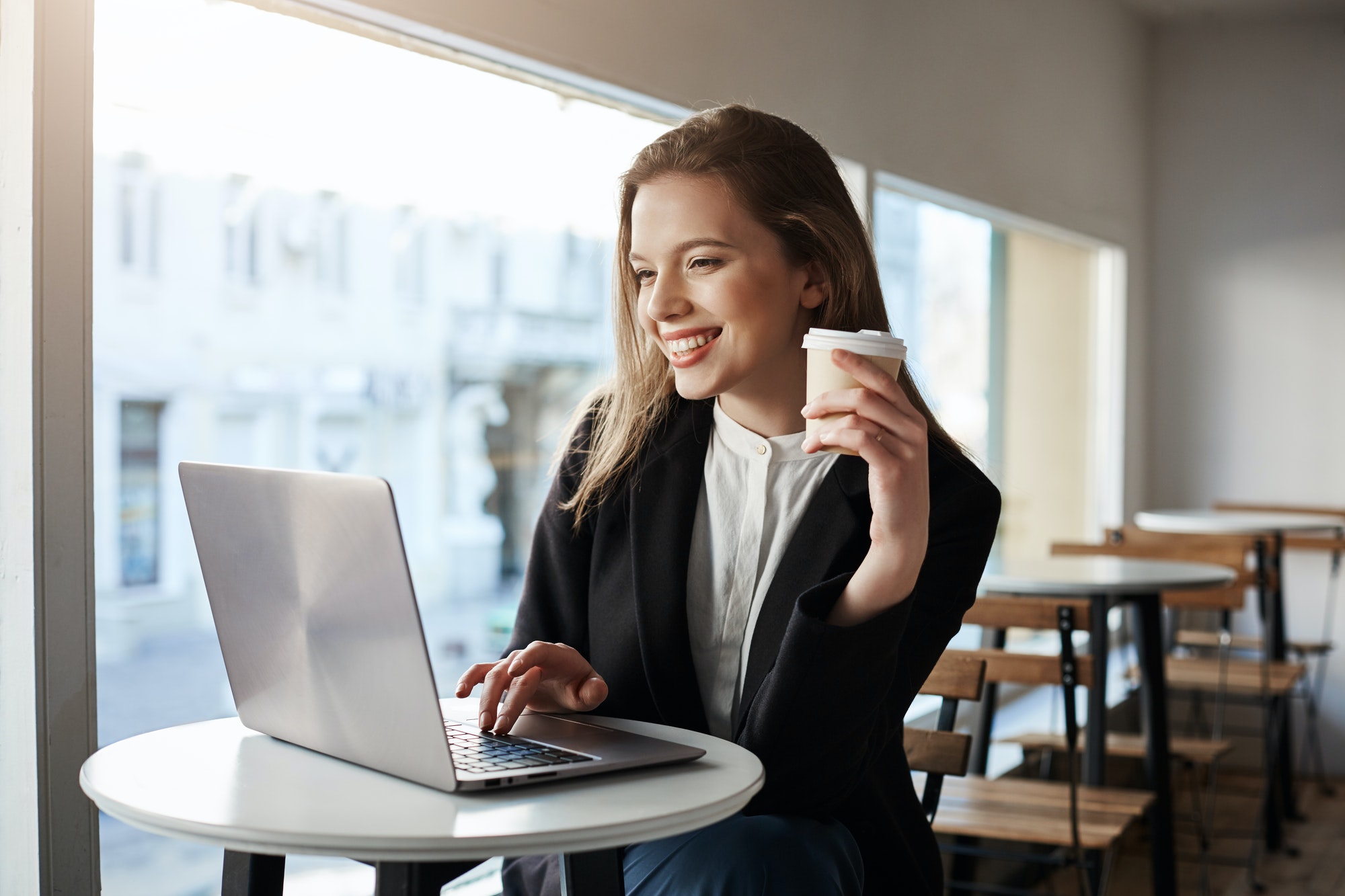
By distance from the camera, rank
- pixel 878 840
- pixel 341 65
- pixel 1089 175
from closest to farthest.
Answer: pixel 878 840, pixel 341 65, pixel 1089 175

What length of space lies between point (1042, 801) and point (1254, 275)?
3.58 metres

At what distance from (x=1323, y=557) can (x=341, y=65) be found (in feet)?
14.6

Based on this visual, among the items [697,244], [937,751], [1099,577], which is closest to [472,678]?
[697,244]

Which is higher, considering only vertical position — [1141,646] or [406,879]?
[406,879]

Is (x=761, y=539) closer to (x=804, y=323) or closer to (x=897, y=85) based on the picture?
(x=804, y=323)

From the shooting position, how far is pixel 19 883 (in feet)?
4.94

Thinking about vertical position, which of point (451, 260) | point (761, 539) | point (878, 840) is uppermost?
point (451, 260)

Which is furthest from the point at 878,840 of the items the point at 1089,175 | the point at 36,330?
the point at 1089,175

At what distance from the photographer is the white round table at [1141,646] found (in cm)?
274

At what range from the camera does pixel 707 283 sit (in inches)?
53.9

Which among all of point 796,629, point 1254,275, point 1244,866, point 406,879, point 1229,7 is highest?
point 1229,7

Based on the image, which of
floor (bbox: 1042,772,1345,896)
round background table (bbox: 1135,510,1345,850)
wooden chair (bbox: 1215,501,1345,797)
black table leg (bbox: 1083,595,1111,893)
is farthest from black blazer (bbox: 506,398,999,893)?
wooden chair (bbox: 1215,501,1345,797)

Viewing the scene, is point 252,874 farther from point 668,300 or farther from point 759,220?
point 759,220

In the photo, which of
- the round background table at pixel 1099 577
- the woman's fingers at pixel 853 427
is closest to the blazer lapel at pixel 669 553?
the woman's fingers at pixel 853 427
